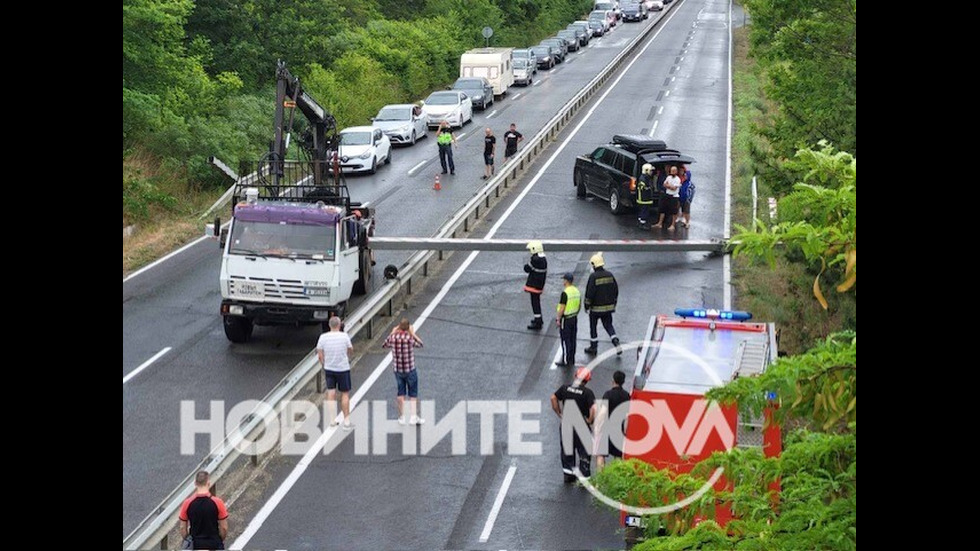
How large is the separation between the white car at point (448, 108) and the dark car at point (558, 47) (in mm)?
22252

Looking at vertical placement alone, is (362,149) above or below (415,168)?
above

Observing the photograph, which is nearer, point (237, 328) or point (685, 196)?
point (237, 328)

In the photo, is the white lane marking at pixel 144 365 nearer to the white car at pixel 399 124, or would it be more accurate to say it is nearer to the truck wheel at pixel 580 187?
the truck wheel at pixel 580 187

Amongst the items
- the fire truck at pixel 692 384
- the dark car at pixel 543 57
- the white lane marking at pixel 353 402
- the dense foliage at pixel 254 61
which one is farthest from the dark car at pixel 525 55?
the fire truck at pixel 692 384

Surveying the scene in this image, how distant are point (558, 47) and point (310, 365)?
56.6 m

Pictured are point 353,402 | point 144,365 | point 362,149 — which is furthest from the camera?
point 362,149

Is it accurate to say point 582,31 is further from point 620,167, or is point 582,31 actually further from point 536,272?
point 536,272

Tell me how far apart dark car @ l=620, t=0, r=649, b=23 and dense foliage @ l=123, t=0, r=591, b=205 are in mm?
24418

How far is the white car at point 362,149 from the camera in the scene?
130 feet

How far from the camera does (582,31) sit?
83062 millimetres

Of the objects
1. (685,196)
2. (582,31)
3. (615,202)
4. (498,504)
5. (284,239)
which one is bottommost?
(498,504)

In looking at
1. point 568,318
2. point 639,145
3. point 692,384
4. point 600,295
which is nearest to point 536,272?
point 600,295
